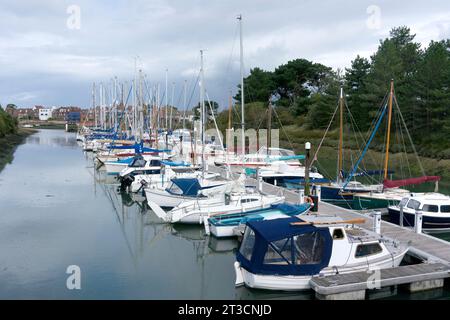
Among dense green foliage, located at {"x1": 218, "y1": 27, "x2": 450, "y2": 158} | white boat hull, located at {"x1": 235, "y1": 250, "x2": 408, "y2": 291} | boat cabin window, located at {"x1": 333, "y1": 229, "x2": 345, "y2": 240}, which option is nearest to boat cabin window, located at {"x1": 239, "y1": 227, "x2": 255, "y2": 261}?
white boat hull, located at {"x1": 235, "y1": 250, "x2": 408, "y2": 291}

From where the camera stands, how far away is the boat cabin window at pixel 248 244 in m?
14.2

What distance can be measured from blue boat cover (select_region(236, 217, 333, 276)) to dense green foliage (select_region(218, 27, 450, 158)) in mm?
18080

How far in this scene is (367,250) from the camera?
47.6ft

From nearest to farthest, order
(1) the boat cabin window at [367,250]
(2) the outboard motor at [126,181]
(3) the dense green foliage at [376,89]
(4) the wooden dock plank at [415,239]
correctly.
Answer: (1) the boat cabin window at [367,250] < (4) the wooden dock plank at [415,239] < (2) the outboard motor at [126,181] < (3) the dense green foliage at [376,89]

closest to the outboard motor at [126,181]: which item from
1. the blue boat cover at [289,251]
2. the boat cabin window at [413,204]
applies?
the boat cabin window at [413,204]

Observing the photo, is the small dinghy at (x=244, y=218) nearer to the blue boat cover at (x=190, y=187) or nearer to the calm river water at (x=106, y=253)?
the calm river water at (x=106, y=253)

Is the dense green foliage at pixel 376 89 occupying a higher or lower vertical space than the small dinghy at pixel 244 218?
higher

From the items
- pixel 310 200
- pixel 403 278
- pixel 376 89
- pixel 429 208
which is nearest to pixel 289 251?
pixel 403 278

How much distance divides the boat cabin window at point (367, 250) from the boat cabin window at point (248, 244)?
11.2ft

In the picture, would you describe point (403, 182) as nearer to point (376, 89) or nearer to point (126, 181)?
point (126, 181)

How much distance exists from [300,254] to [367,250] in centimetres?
241

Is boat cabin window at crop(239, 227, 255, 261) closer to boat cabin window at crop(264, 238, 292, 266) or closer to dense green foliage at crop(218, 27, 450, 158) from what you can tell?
boat cabin window at crop(264, 238, 292, 266)

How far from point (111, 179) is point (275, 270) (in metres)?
29.2

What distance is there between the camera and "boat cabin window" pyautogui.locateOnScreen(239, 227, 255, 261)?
46.5 feet
